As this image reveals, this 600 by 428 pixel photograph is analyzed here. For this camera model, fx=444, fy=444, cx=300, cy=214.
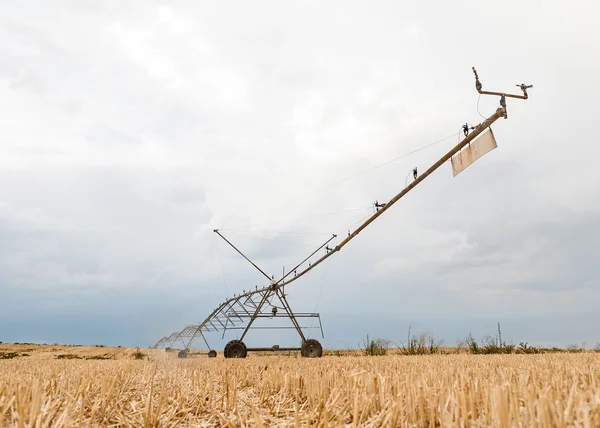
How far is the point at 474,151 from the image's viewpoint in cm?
1000

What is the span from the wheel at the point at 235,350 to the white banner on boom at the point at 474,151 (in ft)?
25.1

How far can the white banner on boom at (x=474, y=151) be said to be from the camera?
9547 millimetres

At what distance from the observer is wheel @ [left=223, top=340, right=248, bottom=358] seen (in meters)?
12.8

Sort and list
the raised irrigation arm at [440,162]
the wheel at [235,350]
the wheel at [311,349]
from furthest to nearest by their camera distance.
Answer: the wheel at [311,349] < the wheel at [235,350] < the raised irrigation arm at [440,162]

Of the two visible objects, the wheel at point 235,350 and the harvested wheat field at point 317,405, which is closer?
the harvested wheat field at point 317,405

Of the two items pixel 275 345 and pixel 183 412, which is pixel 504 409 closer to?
pixel 183 412

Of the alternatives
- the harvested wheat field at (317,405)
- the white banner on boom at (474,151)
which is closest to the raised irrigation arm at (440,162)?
the white banner on boom at (474,151)

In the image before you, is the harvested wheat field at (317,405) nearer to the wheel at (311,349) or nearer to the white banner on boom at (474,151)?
the white banner on boom at (474,151)

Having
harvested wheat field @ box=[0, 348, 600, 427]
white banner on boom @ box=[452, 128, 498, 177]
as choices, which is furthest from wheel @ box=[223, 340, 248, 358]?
harvested wheat field @ box=[0, 348, 600, 427]

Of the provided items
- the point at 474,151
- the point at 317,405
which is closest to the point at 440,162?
the point at 474,151

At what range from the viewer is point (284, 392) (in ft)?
12.6

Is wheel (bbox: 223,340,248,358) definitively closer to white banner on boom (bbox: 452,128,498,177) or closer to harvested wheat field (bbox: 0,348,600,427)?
white banner on boom (bbox: 452,128,498,177)

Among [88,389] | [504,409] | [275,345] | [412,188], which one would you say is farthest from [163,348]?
[504,409]

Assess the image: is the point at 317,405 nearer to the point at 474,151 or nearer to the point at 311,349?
the point at 474,151
